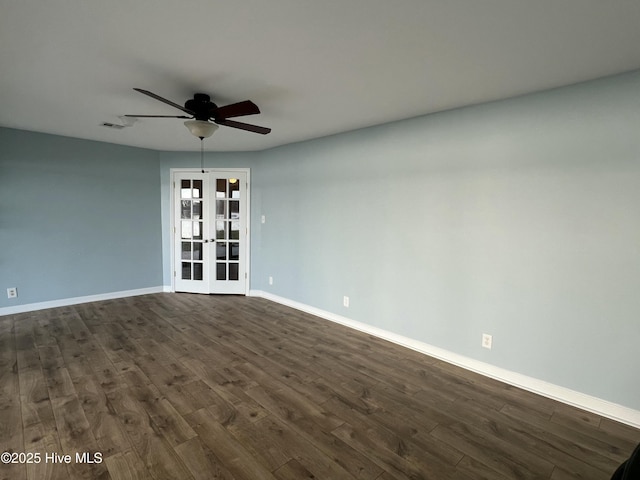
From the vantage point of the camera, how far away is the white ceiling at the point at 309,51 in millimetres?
1550

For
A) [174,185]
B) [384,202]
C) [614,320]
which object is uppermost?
[174,185]

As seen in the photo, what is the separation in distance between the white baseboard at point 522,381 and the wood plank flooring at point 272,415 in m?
0.07

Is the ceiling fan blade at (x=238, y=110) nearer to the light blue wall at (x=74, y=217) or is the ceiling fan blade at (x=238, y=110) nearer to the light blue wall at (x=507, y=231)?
the light blue wall at (x=507, y=231)

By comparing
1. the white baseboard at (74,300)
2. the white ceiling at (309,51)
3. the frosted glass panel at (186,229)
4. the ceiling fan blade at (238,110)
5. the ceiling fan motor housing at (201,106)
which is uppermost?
the white ceiling at (309,51)

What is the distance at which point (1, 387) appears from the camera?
7.99 ft

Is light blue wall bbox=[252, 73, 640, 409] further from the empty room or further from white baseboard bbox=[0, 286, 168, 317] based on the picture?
white baseboard bbox=[0, 286, 168, 317]

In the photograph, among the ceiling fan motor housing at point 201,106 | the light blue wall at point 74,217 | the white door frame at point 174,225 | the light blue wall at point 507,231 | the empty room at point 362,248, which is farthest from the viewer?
the white door frame at point 174,225

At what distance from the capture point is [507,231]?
8.70 ft

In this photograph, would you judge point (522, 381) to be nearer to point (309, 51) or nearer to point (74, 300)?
point (309, 51)

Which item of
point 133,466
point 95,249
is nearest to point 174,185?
point 95,249

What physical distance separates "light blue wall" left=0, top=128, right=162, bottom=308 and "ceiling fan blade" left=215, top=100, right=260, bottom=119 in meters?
3.36

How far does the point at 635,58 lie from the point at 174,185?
567cm

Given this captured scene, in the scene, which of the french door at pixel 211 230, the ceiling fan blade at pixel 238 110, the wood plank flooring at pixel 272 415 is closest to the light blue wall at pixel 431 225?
the french door at pixel 211 230

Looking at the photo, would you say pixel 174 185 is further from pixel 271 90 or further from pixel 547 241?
pixel 547 241
